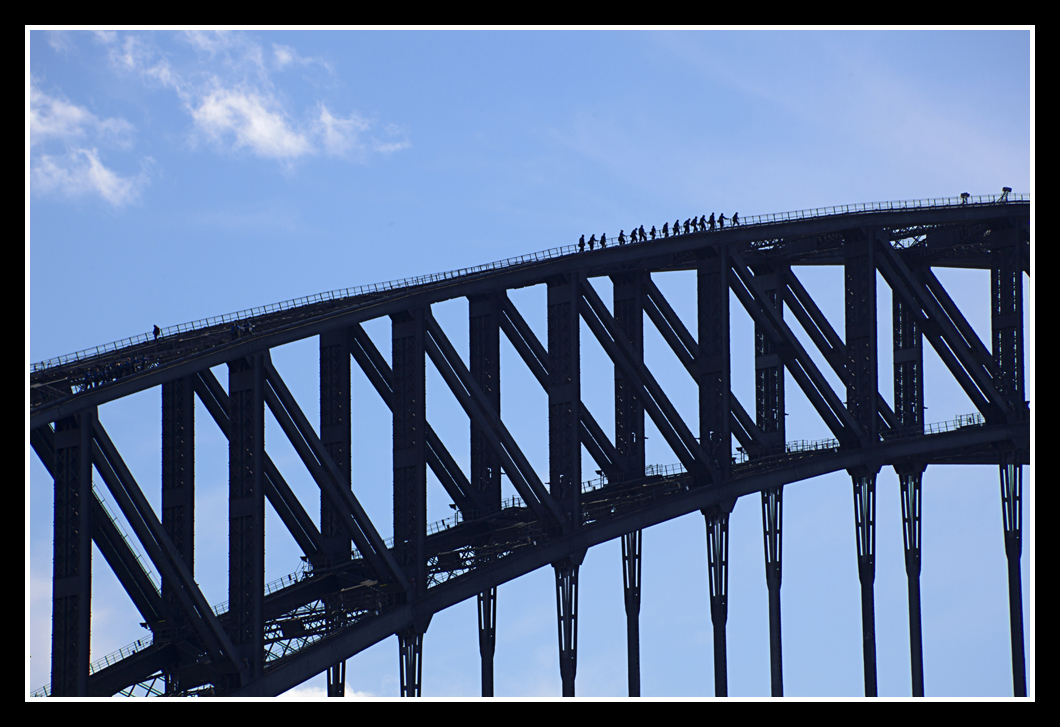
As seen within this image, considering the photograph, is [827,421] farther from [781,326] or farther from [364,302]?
[364,302]

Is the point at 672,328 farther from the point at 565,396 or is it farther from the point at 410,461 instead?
the point at 410,461

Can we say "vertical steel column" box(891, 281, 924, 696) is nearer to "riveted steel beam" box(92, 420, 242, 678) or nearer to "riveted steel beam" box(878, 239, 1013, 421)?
"riveted steel beam" box(878, 239, 1013, 421)

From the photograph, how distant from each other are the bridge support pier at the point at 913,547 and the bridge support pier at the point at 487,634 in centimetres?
2692

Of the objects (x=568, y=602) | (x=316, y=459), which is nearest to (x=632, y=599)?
(x=568, y=602)


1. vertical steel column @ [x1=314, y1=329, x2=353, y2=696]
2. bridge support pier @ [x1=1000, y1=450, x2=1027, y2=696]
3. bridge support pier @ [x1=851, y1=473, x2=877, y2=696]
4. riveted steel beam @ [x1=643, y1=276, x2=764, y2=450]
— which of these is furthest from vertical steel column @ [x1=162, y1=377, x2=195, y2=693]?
bridge support pier @ [x1=1000, y1=450, x2=1027, y2=696]

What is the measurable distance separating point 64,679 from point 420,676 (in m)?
17.4

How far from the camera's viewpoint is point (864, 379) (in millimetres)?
89000

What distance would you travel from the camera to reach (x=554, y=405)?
7612 centimetres

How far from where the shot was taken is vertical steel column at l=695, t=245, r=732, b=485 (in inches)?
3206

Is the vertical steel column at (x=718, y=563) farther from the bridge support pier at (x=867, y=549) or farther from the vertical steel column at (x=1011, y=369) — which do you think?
the vertical steel column at (x=1011, y=369)

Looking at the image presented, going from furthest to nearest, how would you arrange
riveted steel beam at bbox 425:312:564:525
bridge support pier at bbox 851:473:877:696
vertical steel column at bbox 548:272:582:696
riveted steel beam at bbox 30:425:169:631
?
bridge support pier at bbox 851:473:877:696, vertical steel column at bbox 548:272:582:696, riveted steel beam at bbox 425:312:564:525, riveted steel beam at bbox 30:425:169:631

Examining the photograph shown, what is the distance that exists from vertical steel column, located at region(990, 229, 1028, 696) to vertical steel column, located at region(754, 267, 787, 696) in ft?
51.2

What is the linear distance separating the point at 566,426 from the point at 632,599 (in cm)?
984

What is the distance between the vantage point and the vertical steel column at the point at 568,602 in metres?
73.8
